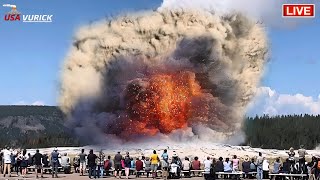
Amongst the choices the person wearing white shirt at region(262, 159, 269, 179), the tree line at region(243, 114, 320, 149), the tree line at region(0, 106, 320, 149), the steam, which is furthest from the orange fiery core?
the person wearing white shirt at region(262, 159, 269, 179)

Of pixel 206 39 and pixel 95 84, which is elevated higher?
pixel 206 39

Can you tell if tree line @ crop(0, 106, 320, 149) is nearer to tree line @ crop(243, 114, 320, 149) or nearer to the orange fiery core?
tree line @ crop(243, 114, 320, 149)

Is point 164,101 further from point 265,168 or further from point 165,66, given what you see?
point 265,168

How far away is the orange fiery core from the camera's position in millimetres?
55531

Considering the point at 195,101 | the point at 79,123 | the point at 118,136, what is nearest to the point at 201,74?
the point at 195,101

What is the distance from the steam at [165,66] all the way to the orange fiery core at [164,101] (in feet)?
1.70

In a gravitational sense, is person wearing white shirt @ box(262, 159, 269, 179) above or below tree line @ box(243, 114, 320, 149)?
below

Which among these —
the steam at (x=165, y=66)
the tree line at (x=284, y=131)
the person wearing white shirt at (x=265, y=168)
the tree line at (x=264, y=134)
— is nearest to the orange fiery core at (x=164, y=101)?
the steam at (x=165, y=66)

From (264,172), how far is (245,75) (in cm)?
3028

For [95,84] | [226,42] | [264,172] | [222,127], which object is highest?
[226,42]

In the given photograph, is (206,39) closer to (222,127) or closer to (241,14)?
(241,14)

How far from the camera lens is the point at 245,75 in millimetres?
57875

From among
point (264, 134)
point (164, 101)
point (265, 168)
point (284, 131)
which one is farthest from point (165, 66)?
point (284, 131)

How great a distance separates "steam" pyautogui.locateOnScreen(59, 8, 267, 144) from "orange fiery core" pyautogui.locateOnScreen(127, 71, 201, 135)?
519mm
